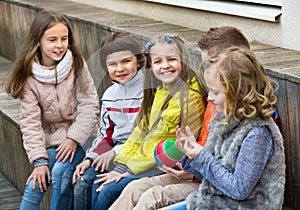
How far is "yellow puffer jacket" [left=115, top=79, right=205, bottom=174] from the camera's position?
11.1 feet

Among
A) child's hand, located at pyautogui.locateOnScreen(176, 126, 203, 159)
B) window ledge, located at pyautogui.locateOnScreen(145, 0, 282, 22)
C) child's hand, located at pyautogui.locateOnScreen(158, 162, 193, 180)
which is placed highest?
window ledge, located at pyautogui.locateOnScreen(145, 0, 282, 22)

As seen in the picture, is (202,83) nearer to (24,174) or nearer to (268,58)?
(268,58)

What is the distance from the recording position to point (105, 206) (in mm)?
3686

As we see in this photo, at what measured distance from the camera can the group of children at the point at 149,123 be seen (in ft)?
9.90

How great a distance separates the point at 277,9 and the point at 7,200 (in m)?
2.45

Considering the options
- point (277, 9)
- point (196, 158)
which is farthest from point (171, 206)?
point (277, 9)

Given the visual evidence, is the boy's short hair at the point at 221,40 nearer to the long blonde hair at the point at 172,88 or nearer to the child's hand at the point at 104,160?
the long blonde hair at the point at 172,88

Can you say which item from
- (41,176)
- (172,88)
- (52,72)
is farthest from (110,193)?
(52,72)

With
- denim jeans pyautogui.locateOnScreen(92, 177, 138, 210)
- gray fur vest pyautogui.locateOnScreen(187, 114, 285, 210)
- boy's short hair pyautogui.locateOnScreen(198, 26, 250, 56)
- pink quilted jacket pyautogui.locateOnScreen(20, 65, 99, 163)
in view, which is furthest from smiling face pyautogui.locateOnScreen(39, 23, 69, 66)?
gray fur vest pyautogui.locateOnScreen(187, 114, 285, 210)

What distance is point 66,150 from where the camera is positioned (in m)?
4.22

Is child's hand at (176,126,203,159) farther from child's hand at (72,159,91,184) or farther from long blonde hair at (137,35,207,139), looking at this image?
child's hand at (72,159,91,184)

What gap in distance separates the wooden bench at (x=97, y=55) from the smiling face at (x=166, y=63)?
0.50 metres

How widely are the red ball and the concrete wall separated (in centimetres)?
126

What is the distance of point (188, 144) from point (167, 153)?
27 cm
